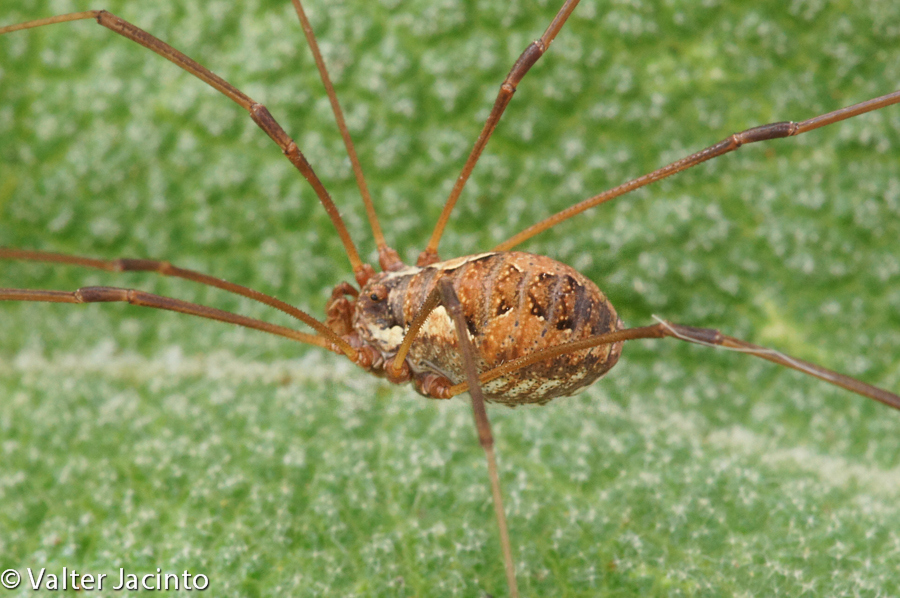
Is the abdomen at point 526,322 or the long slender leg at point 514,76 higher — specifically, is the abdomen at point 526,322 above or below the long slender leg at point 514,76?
below

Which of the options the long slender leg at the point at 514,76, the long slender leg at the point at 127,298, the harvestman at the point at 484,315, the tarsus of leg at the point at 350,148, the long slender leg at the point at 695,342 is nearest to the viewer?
the long slender leg at the point at 695,342

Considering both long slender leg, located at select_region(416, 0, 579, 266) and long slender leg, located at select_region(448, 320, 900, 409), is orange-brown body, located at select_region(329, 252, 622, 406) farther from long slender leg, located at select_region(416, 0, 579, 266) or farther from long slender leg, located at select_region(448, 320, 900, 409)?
long slender leg, located at select_region(416, 0, 579, 266)

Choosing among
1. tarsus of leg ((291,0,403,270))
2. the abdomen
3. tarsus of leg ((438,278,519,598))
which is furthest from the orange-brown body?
tarsus of leg ((291,0,403,270))

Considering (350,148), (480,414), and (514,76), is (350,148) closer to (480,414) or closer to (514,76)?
(514,76)

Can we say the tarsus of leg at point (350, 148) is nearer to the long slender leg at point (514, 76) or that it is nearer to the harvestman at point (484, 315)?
the harvestman at point (484, 315)

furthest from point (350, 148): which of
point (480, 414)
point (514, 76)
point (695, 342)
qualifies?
point (695, 342)

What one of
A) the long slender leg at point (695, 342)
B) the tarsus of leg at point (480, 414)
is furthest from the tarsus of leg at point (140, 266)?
the long slender leg at point (695, 342)
